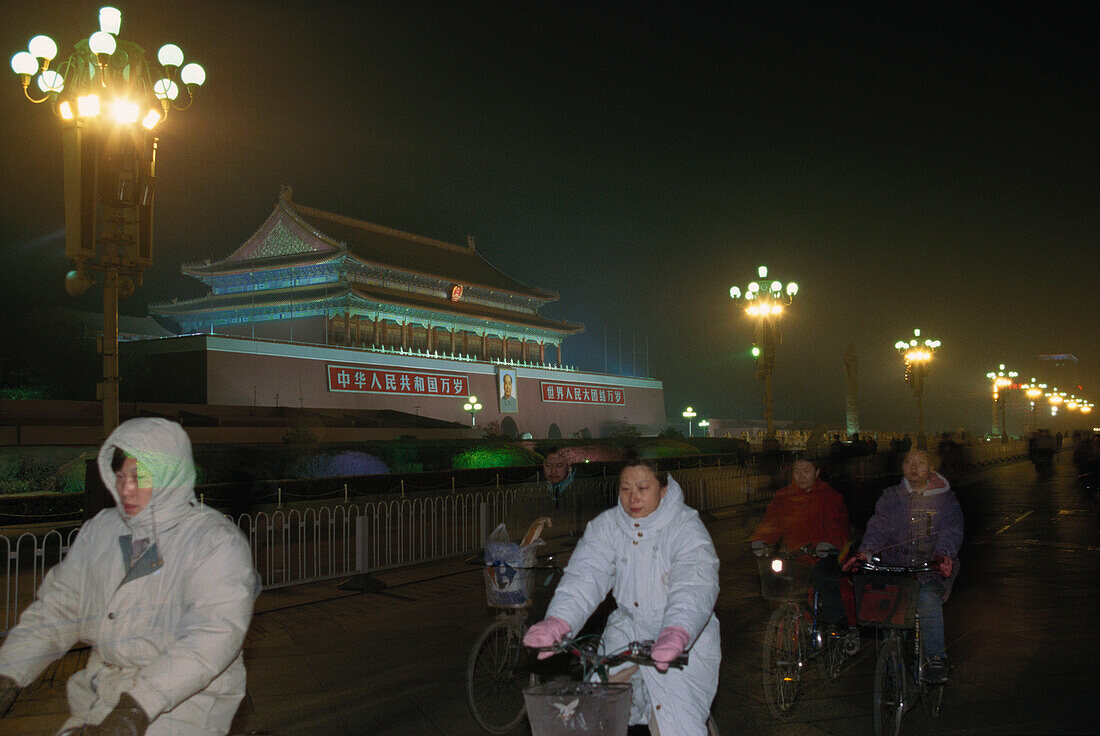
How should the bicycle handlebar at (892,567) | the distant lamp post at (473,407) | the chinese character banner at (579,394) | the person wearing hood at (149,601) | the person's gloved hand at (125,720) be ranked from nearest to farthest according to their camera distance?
the person's gloved hand at (125,720) < the person wearing hood at (149,601) < the bicycle handlebar at (892,567) < the distant lamp post at (473,407) < the chinese character banner at (579,394)

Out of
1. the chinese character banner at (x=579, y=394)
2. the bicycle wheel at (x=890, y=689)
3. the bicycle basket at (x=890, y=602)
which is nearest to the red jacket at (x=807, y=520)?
the bicycle basket at (x=890, y=602)

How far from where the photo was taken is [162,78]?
33.6ft

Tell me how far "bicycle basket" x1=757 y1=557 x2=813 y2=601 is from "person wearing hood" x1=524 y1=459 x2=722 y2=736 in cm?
185

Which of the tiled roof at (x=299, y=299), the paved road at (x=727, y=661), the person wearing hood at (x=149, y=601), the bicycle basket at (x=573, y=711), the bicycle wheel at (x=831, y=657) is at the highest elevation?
the tiled roof at (x=299, y=299)

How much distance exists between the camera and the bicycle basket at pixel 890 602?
13.5ft

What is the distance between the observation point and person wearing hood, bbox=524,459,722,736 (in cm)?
279

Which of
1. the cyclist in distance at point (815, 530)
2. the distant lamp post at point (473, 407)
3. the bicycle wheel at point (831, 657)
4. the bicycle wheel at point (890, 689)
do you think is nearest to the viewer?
the bicycle wheel at point (890, 689)

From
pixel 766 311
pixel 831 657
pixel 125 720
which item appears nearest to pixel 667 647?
pixel 125 720

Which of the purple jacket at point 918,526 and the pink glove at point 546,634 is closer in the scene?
the pink glove at point 546,634

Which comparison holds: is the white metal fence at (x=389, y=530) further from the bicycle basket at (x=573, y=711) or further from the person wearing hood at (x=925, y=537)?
the bicycle basket at (x=573, y=711)

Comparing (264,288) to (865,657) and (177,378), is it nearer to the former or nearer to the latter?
(177,378)

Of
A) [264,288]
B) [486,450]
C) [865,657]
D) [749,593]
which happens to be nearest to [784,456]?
[486,450]

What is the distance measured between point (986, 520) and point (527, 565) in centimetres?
1228

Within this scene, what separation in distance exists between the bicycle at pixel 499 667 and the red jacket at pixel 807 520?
1517 mm
